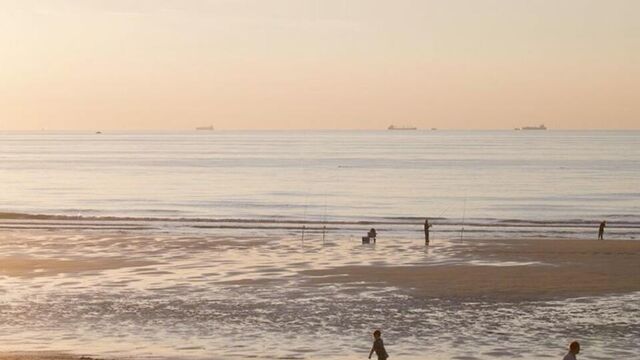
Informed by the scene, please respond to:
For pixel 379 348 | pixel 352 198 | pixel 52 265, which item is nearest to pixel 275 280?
pixel 52 265

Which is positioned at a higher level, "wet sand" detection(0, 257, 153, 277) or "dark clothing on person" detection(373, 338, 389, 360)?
"wet sand" detection(0, 257, 153, 277)

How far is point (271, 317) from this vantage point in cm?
3503

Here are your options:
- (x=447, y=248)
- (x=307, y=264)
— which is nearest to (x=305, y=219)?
(x=447, y=248)

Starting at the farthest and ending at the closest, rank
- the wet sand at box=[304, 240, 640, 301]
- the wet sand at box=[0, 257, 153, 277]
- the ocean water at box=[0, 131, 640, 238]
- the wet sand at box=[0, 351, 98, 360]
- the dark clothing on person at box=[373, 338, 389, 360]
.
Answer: the ocean water at box=[0, 131, 640, 238] → the wet sand at box=[0, 257, 153, 277] → the wet sand at box=[304, 240, 640, 301] → the wet sand at box=[0, 351, 98, 360] → the dark clothing on person at box=[373, 338, 389, 360]

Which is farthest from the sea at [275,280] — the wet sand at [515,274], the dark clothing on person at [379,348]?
the dark clothing on person at [379,348]

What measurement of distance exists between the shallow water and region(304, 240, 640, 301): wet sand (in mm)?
1389

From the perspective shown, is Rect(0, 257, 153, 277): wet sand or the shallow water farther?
Rect(0, 257, 153, 277): wet sand

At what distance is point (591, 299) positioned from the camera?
38156 millimetres

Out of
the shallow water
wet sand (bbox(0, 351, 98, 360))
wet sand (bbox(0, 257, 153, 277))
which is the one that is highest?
wet sand (bbox(0, 257, 153, 277))

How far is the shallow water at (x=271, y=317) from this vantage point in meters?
30.2

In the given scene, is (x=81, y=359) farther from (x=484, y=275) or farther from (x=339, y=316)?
(x=484, y=275)

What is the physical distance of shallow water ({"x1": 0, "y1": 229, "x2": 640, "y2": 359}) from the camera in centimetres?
3016

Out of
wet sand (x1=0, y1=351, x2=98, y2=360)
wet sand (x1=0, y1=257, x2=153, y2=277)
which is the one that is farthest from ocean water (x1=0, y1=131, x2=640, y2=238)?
wet sand (x1=0, y1=351, x2=98, y2=360)

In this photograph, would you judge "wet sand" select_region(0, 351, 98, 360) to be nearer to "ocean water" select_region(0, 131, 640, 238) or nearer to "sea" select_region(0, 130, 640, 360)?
"sea" select_region(0, 130, 640, 360)
